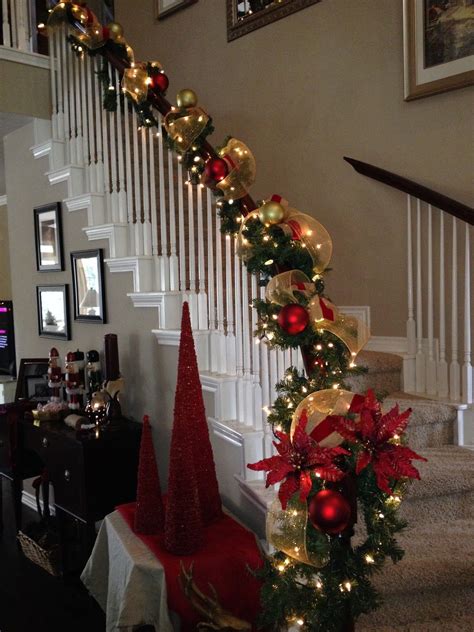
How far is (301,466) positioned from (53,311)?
2.78m

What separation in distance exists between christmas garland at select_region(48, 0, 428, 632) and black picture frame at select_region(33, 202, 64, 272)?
2041 millimetres

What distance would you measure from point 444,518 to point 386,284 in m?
1.43

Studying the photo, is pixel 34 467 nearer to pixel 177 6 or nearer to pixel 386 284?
pixel 386 284

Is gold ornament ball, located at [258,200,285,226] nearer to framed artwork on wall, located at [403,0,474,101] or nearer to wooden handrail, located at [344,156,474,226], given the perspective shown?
wooden handrail, located at [344,156,474,226]

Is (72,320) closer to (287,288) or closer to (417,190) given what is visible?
(417,190)

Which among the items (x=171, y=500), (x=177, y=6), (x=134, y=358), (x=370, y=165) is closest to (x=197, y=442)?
(x=171, y=500)

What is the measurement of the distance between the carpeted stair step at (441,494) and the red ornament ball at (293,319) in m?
0.99

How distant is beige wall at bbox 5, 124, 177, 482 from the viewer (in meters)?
2.87

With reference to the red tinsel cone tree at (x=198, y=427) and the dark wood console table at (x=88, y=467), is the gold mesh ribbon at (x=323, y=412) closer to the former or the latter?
the red tinsel cone tree at (x=198, y=427)

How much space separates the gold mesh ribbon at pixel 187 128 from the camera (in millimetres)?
2199

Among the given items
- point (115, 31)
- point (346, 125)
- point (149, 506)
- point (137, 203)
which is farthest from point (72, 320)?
point (346, 125)

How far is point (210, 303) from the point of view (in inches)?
98.7

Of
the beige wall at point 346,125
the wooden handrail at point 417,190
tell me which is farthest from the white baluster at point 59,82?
the wooden handrail at point 417,190

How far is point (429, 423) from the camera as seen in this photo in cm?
256
